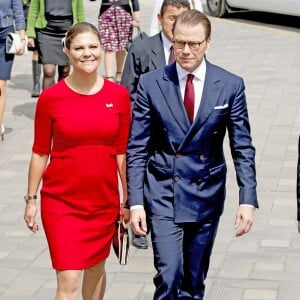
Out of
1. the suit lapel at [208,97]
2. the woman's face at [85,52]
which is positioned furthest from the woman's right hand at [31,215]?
the suit lapel at [208,97]

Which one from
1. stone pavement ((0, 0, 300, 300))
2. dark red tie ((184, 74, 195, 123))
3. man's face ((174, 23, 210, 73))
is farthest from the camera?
stone pavement ((0, 0, 300, 300))

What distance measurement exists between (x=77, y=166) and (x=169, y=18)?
5.38 ft

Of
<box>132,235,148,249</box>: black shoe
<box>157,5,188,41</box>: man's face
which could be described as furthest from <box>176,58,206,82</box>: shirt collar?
<box>132,235,148,249</box>: black shoe

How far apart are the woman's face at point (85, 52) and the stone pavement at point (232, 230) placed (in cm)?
181

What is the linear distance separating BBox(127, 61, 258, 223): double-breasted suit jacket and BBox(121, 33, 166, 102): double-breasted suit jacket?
4.89ft

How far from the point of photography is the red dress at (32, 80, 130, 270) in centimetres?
554

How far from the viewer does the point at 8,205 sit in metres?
8.94

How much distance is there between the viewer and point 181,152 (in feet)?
17.8

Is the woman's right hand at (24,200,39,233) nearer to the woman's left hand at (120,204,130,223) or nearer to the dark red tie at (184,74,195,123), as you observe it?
the woman's left hand at (120,204,130,223)

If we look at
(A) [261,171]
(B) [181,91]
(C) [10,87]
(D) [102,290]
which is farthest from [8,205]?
(C) [10,87]

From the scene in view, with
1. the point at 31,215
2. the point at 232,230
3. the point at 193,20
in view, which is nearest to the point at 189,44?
the point at 193,20

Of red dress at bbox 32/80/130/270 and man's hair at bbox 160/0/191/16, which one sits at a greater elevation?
man's hair at bbox 160/0/191/16

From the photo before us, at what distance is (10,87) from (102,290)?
28.9 ft

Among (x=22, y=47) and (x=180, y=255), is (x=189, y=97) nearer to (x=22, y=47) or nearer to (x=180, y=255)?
(x=180, y=255)
